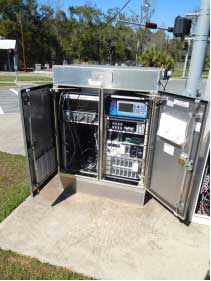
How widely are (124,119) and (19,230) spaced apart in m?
1.77

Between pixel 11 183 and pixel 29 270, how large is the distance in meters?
1.59

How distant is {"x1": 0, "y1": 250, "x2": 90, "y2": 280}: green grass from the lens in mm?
1993

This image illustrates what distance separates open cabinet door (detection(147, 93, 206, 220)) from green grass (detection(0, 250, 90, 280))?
127 cm

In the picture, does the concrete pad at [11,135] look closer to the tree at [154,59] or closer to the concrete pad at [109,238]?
the concrete pad at [109,238]

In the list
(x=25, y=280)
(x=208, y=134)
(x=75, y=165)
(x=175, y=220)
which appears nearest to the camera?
(x=25, y=280)

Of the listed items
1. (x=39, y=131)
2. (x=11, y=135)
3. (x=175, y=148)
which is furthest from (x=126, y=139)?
(x=11, y=135)

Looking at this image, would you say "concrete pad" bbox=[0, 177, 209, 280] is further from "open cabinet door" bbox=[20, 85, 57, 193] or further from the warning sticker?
the warning sticker

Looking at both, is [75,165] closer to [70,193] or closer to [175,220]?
[70,193]

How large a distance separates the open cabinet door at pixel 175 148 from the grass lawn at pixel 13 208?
1.27 metres

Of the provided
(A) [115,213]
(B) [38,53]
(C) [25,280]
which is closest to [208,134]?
(A) [115,213]

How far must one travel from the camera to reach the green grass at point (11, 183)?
2.88m

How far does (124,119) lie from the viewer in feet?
9.25

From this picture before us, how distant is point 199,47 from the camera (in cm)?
260

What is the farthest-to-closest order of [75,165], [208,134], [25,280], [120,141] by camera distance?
[75,165]
[120,141]
[208,134]
[25,280]
